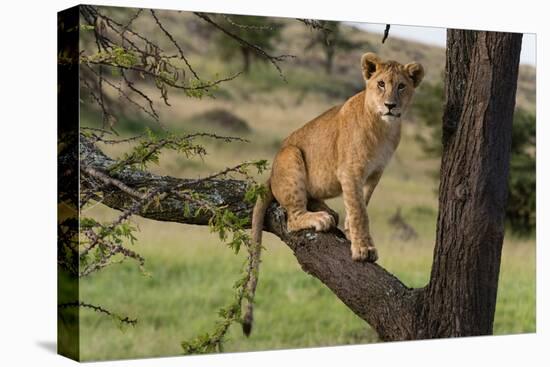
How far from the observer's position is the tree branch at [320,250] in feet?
20.2

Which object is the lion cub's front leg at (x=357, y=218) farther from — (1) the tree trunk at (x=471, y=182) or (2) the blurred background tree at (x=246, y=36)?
(2) the blurred background tree at (x=246, y=36)

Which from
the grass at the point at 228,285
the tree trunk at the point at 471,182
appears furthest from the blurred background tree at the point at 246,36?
the tree trunk at the point at 471,182

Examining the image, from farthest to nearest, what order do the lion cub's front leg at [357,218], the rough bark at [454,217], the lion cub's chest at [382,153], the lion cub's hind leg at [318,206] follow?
the lion cub's hind leg at [318,206]
the lion cub's chest at [382,153]
the lion cub's front leg at [357,218]
the rough bark at [454,217]

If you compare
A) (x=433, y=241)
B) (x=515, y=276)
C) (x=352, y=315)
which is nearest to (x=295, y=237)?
(x=352, y=315)

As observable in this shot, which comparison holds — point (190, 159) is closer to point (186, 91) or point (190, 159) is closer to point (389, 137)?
point (186, 91)

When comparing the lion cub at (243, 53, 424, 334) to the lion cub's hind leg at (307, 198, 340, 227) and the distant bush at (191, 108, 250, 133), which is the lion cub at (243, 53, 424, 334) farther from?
the distant bush at (191, 108, 250, 133)

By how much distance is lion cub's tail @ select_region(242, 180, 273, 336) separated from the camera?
6469 mm

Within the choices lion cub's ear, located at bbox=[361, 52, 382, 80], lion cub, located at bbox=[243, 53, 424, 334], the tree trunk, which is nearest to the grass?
lion cub, located at bbox=[243, 53, 424, 334]

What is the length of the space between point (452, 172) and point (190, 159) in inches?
64.9

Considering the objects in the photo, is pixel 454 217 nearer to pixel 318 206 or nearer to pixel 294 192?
pixel 318 206

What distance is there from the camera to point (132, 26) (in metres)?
6.19

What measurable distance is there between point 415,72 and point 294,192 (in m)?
1.09

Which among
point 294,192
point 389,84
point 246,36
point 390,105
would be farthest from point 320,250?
point 246,36

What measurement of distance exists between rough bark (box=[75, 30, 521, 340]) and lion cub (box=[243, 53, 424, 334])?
0.09 metres
